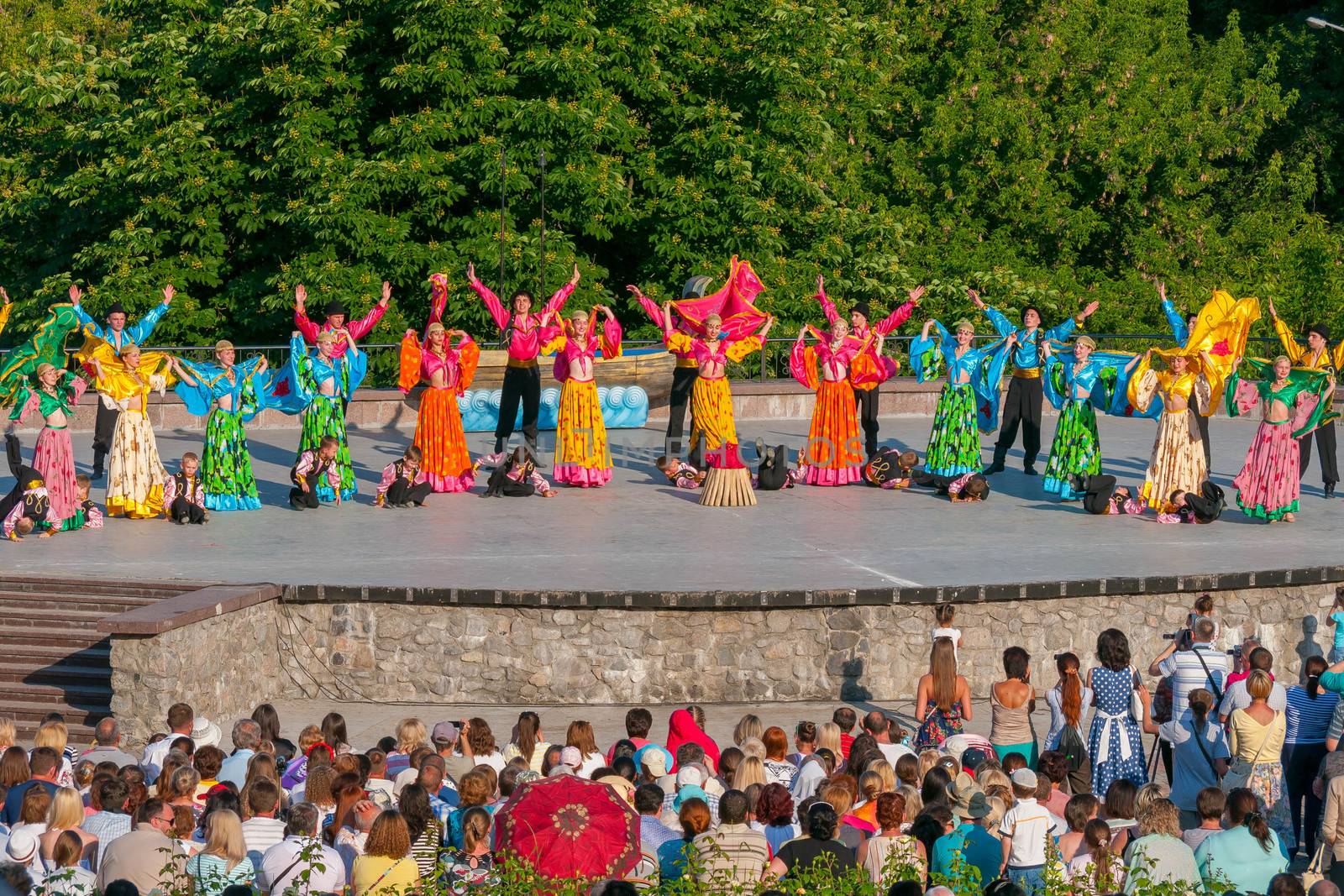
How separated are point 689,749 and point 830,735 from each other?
1162mm

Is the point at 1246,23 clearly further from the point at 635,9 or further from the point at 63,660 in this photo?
the point at 63,660

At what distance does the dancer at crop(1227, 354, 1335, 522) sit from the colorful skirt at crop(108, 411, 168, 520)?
10325mm

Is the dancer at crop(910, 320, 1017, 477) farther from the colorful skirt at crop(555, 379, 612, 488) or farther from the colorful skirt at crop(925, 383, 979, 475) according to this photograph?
the colorful skirt at crop(555, 379, 612, 488)

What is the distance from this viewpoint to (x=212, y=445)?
1847cm

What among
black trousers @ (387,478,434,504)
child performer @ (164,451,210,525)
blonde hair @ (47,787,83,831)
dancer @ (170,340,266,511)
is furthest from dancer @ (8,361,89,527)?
blonde hair @ (47,787,83,831)

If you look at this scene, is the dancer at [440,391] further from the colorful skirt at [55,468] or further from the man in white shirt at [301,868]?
the man in white shirt at [301,868]

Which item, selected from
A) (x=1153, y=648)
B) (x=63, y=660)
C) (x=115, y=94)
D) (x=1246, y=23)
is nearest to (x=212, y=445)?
(x=63, y=660)

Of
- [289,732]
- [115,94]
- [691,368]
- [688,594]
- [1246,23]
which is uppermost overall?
[1246,23]

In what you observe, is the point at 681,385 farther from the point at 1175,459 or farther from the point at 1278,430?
the point at 1278,430

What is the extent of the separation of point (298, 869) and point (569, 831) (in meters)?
1.18

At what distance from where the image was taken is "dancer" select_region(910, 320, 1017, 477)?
64.4 feet

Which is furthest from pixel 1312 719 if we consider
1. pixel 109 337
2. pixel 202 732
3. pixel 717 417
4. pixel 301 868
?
pixel 109 337

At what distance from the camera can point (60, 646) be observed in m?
14.6

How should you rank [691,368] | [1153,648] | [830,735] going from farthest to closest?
[691,368]
[1153,648]
[830,735]
